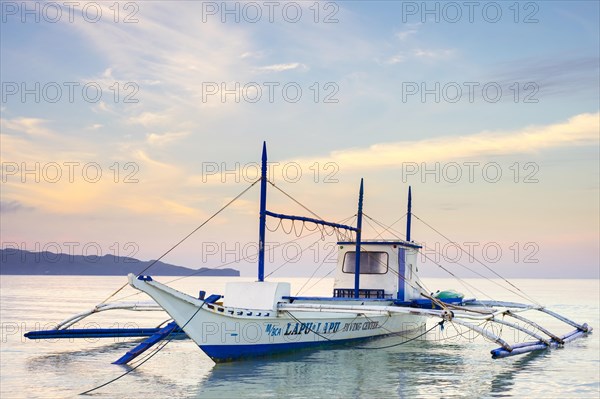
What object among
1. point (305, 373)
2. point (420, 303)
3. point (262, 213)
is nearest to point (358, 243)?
point (420, 303)

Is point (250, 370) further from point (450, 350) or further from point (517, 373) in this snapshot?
point (450, 350)

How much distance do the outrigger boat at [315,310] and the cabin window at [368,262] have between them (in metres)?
0.05

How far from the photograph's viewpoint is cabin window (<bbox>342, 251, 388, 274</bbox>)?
3077 centimetres

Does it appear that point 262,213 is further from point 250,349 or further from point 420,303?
point 420,303

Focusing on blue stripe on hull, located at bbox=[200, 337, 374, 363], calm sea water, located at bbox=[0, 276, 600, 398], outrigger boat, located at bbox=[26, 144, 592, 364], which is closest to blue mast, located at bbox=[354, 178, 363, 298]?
outrigger boat, located at bbox=[26, 144, 592, 364]

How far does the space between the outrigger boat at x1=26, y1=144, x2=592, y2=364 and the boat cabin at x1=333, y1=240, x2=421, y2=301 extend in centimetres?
5

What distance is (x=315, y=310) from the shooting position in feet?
75.2

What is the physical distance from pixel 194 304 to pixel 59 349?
9.58 metres

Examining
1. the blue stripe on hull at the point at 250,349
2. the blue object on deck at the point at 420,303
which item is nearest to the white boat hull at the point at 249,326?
the blue stripe on hull at the point at 250,349

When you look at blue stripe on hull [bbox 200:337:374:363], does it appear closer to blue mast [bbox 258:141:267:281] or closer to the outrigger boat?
the outrigger boat

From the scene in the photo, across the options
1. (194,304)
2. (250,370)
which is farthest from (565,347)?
(194,304)

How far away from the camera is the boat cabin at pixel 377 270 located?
30406 millimetres

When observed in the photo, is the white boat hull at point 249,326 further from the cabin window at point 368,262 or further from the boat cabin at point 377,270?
the cabin window at point 368,262

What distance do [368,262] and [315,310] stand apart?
340 inches
